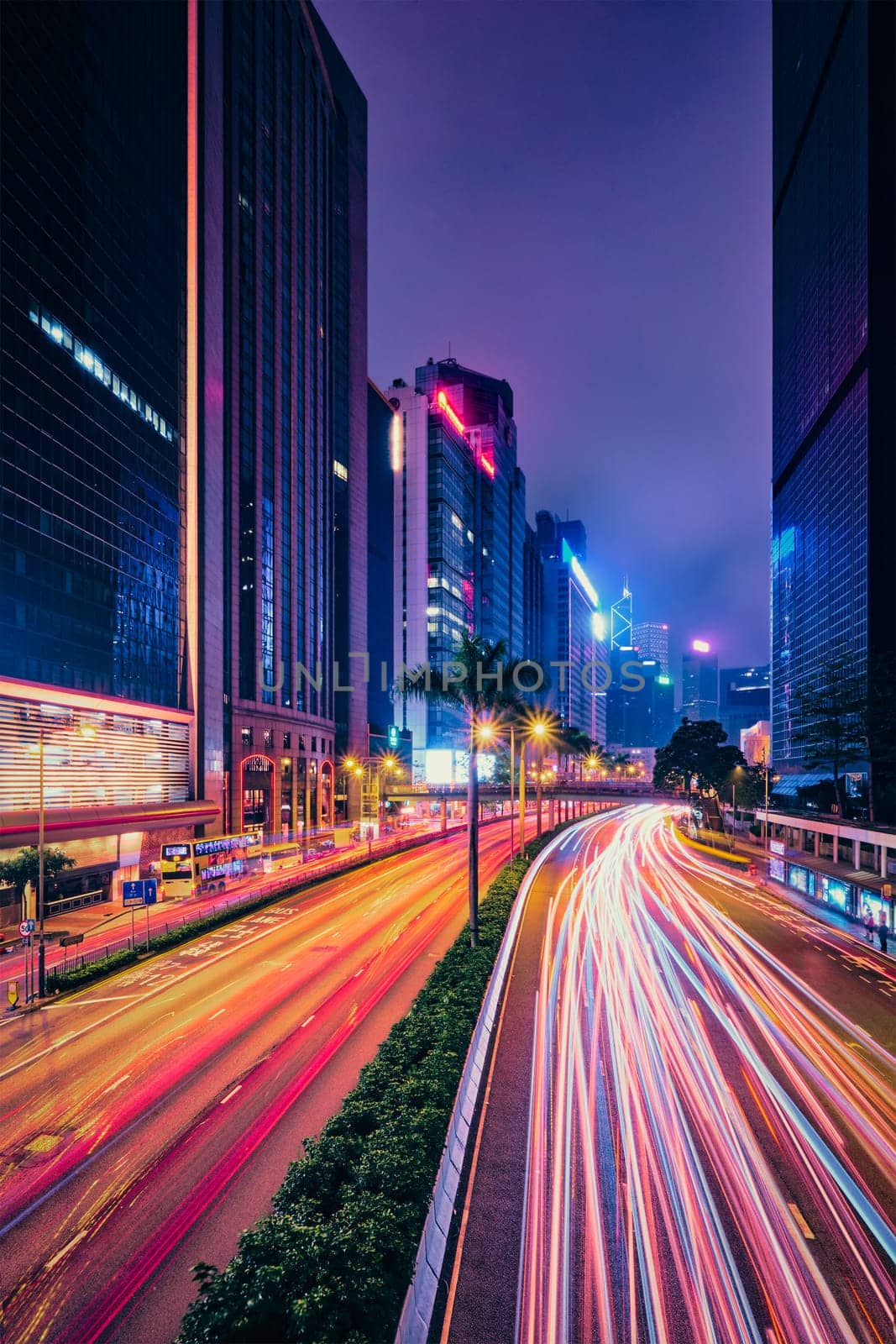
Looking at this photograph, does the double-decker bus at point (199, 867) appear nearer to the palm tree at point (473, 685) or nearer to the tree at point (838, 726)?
the palm tree at point (473, 685)

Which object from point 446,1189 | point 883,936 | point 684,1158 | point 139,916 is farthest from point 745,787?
point 446,1189

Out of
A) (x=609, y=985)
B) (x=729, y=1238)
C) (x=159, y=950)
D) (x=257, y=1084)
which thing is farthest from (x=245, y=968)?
(x=729, y=1238)

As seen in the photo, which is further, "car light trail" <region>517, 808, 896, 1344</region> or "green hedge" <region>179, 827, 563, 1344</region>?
"car light trail" <region>517, 808, 896, 1344</region>

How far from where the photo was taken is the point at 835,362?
324 ft

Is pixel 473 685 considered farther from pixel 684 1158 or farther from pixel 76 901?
pixel 76 901

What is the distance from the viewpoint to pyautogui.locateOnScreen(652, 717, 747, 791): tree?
9931 cm

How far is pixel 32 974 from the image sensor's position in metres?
27.2

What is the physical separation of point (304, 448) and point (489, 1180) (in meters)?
99.3

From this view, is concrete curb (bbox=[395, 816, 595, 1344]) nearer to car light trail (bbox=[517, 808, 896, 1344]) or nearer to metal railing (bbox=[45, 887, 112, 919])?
car light trail (bbox=[517, 808, 896, 1344])

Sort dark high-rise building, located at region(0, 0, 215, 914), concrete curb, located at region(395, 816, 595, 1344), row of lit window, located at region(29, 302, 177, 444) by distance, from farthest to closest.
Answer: row of lit window, located at region(29, 302, 177, 444)
dark high-rise building, located at region(0, 0, 215, 914)
concrete curb, located at region(395, 816, 595, 1344)

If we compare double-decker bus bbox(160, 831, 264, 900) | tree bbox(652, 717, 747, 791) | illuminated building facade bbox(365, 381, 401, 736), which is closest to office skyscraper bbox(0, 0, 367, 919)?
double-decker bus bbox(160, 831, 264, 900)

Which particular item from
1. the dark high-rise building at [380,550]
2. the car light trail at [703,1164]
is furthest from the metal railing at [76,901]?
the dark high-rise building at [380,550]

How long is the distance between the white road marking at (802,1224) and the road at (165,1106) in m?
10.8

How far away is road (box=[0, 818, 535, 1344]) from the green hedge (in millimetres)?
1752
